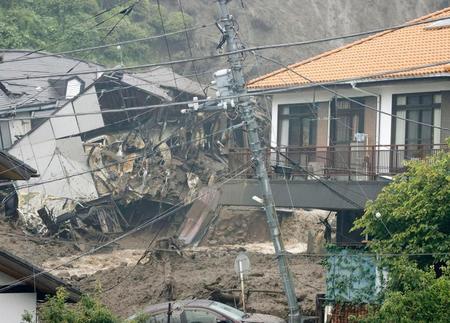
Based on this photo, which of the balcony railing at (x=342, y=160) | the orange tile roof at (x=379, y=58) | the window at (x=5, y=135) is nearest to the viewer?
the balcony railing at (x=342, y=160)

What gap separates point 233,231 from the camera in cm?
4134

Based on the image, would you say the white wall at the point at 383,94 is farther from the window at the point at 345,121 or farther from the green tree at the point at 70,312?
the green tree at the point at 70,312

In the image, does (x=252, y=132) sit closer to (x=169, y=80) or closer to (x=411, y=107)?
(x=411, y=107)

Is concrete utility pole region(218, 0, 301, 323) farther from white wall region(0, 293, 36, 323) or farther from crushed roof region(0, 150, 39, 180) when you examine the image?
white wall region(0, 293, 36, 323)

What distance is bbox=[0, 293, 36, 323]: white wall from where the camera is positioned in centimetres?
1645

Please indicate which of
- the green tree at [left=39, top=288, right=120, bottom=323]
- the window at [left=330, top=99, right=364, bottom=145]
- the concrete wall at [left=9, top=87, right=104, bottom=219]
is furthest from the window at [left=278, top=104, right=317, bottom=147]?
the green tree at [left=39, top=288, right=120, bottom=323]

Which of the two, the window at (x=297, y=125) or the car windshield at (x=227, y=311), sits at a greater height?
the window at (x=297, y=125)

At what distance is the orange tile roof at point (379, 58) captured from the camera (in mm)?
29375

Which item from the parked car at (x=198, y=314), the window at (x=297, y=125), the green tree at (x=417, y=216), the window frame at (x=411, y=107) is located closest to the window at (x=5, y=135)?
the window at (x=297, y=125)

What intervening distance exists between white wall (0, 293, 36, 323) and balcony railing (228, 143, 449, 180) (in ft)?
38.1

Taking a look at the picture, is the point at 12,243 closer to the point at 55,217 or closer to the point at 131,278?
the point at 55,217

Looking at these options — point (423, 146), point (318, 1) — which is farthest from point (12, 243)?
point (318, 1)

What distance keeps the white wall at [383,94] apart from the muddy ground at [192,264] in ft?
14.8

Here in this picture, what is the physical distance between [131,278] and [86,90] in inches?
579
